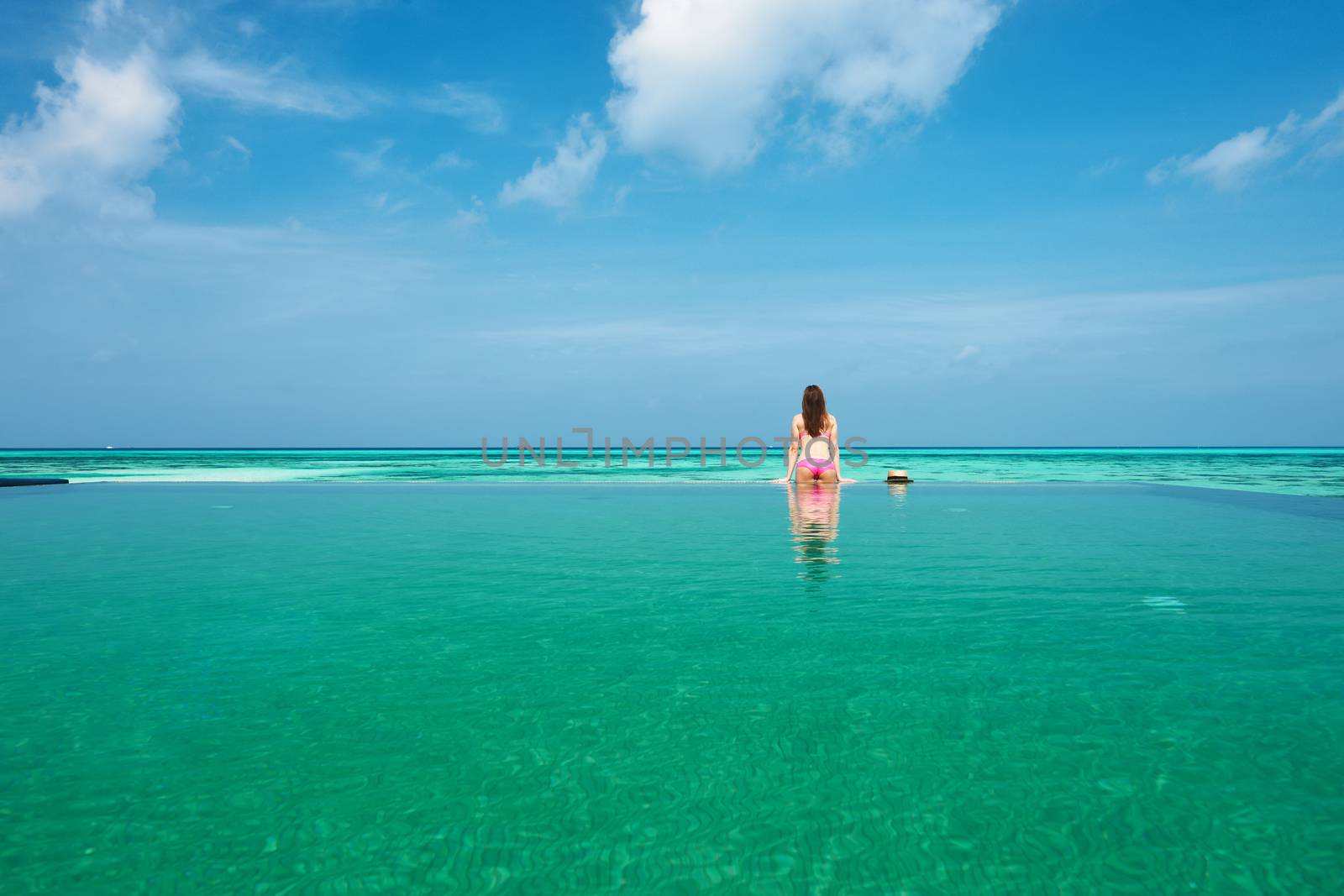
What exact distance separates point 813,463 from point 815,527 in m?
6.05

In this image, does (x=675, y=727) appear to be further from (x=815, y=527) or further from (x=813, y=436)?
(x=813, y=436)

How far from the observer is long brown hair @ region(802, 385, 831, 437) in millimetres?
15102

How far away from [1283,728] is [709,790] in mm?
2595

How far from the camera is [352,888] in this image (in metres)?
2.41

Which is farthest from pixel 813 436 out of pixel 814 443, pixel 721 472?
pixel 721 472

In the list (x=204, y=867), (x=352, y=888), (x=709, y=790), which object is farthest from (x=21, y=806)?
(x=709, y=790)

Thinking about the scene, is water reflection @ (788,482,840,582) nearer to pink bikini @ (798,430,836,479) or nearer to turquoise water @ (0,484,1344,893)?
turquoise water @ (0,484,1344,893)

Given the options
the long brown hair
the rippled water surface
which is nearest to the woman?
the long brown hair

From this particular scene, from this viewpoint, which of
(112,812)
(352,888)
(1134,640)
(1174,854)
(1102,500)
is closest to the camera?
(352,888)

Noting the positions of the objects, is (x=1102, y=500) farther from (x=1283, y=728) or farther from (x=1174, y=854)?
(x=1174, y=854)

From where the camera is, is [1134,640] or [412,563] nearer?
[1134,640]

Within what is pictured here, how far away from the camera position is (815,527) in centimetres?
1145

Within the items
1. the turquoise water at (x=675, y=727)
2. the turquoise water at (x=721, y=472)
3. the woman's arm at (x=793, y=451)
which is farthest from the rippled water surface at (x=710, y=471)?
the turquoise water at (x=675, y=727)

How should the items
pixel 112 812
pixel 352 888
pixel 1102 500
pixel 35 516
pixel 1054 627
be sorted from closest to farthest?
1. pixel 352 888
2. pixel 112 812
3. pixel 1054 627
4. pixel 35 516
5. pixel 1102 500
